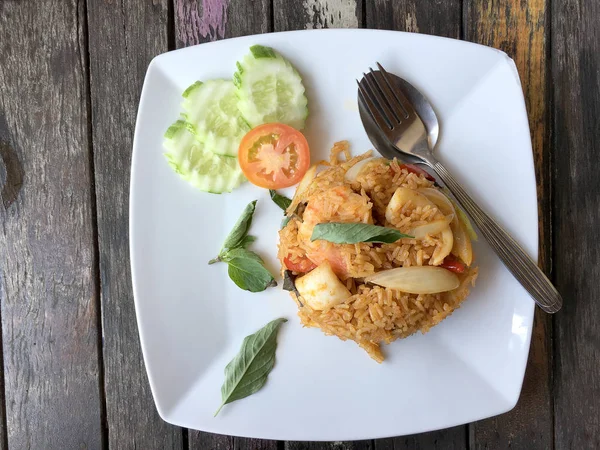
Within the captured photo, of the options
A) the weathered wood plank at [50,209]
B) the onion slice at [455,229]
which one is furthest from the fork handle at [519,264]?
the weathered wood plank at [50,209]

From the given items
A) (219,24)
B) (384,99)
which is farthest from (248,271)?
(219,24)

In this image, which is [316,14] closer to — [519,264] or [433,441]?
[519,264]

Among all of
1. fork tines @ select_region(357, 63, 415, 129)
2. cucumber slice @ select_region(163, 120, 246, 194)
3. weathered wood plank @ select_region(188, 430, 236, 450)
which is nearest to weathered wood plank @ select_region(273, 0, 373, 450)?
weathered wood plank @ select_region(188, 430, 236, 450)

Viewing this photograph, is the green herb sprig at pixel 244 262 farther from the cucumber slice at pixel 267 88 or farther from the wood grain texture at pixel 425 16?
the wood grain texture at pixel 425 16

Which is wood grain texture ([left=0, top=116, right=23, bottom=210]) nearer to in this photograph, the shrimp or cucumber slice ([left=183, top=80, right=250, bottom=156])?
cucumber slice ([left=183, top=80, right=250, bottom=156])

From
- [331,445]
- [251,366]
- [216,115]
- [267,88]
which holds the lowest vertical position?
[331,445]

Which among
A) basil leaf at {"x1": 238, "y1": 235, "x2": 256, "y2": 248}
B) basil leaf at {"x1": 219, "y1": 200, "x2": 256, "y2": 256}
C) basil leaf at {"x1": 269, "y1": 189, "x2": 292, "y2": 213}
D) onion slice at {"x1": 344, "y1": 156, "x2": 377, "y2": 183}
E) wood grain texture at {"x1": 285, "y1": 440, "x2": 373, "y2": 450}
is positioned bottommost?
wood grain texture at {"x1": 285, "y1": 440, "x2": 373, "y2": 450}

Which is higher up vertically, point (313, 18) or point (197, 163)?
point (313, 18)
